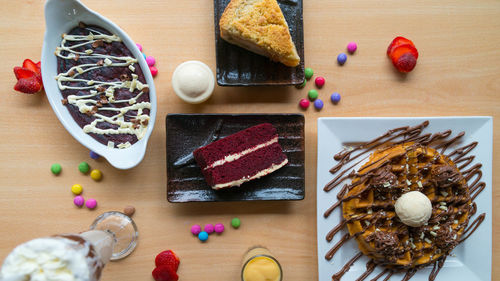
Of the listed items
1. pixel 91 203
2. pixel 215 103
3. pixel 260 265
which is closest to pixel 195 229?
pixel 260 265

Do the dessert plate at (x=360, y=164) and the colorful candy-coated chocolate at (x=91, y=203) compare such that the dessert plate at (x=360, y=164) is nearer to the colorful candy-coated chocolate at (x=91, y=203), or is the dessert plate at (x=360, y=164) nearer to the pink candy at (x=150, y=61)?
the pink candy at (x=150, y=61)

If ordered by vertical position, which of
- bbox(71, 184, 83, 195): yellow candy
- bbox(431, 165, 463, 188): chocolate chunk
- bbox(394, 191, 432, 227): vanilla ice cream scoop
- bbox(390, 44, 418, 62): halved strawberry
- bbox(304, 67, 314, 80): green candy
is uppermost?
bbox(390, 44, 418, 62): halved strawberry

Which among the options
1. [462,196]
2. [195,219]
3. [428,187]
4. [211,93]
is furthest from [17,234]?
[462,196]

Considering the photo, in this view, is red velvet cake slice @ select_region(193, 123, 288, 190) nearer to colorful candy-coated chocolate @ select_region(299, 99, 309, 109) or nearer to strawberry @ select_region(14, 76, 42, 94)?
colorful candy-coated chocolate @ select_region(299, 99, 309, 109)

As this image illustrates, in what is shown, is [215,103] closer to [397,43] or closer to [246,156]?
[246,156]

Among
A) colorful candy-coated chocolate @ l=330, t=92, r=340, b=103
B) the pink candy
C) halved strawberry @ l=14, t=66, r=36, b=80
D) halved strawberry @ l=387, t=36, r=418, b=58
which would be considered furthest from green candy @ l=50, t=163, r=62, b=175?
halved strawberry @ l=387, t=36, r=418, b=58
